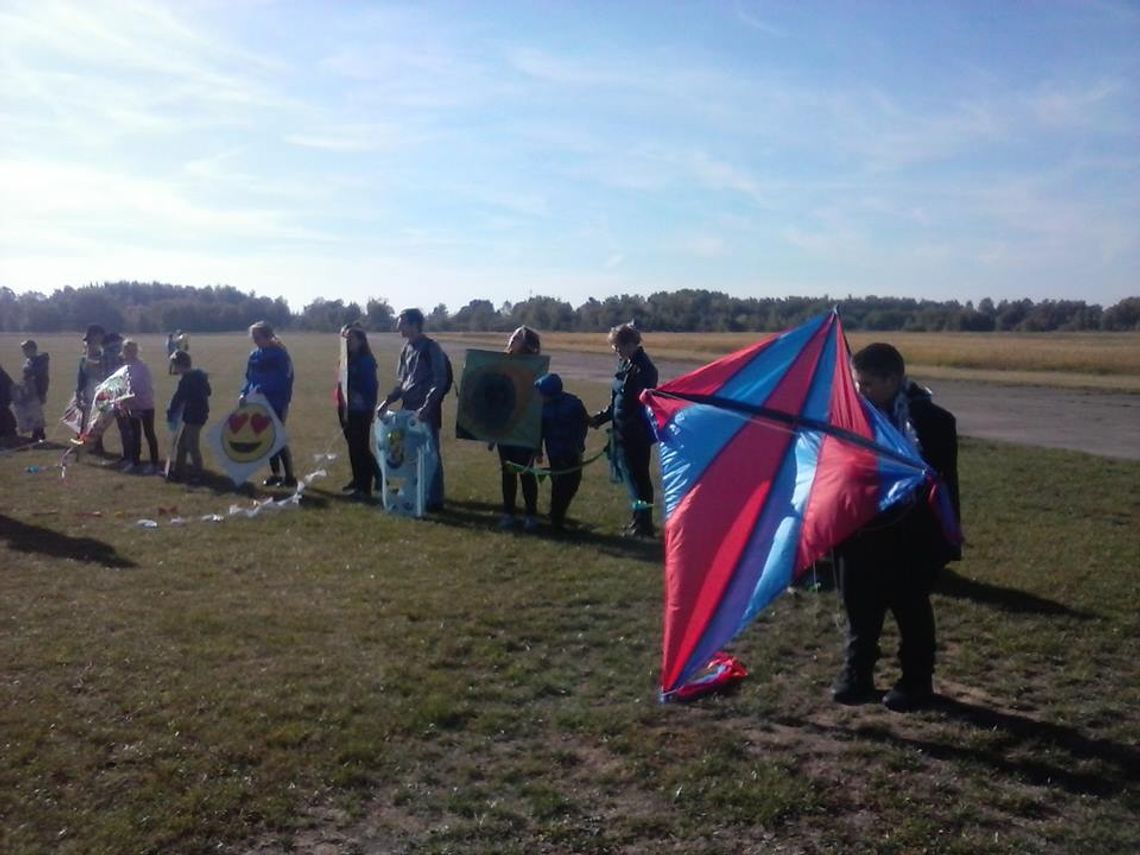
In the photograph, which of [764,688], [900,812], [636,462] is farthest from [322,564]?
[900,812]

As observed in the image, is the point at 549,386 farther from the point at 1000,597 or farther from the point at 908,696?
the point at 908,696

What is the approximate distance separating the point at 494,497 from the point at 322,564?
4.19 metres

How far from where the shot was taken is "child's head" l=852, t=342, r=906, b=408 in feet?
20.7

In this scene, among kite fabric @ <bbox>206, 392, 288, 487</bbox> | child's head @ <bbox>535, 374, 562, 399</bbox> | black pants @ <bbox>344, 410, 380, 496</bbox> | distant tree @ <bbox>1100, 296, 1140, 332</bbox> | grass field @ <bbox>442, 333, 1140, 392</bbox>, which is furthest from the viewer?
distant tree @ <bbox>1100, 296, 1140, 332</bbox>

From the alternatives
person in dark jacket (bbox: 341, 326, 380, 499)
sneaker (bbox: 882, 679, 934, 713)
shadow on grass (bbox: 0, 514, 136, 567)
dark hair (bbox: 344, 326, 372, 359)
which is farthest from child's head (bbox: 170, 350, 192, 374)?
sneaker (bbox: 882, 679, 934, 713)

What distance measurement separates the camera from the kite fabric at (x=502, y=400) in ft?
38.1

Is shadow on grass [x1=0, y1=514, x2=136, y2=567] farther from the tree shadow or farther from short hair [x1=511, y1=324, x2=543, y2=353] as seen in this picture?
the tree shadow

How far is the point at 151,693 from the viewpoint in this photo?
6535 millimetres

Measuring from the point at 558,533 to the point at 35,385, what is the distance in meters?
12.6

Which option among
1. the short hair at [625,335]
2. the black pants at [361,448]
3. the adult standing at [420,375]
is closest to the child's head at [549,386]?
the short hair at [625,335]

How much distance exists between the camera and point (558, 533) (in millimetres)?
11492

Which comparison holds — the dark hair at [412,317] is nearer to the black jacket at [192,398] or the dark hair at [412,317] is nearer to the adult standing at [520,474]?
the adult standing at [520,474]

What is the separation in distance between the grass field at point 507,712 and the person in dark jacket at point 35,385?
31.4ft

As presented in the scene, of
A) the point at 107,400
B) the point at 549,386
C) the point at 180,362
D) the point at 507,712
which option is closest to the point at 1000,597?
the point at 507,712
